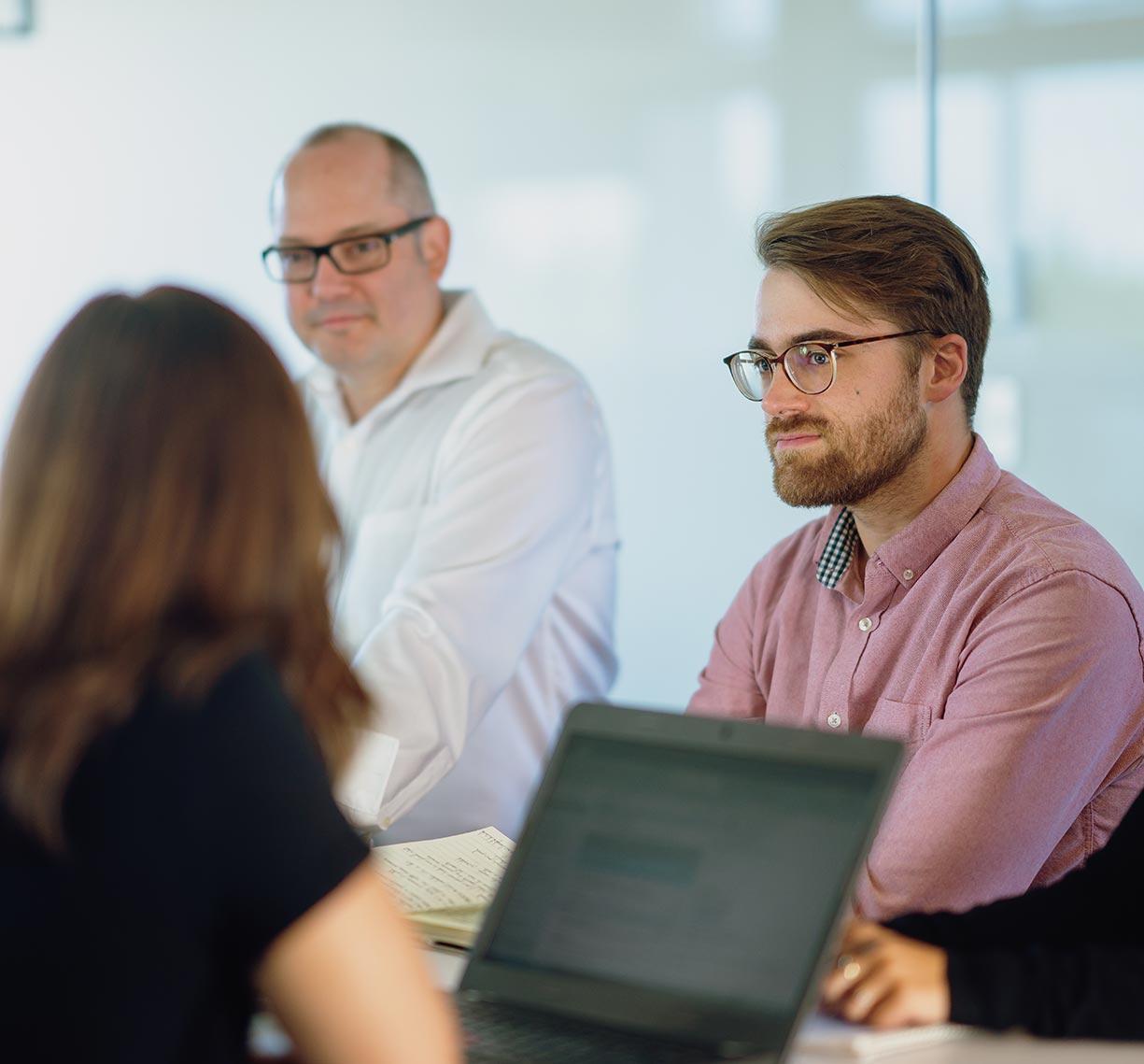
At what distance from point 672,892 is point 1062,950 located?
1.17 feet

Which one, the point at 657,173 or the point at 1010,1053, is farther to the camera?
the point at 657,173

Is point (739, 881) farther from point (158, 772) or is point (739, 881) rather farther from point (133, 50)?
point (133, 50)

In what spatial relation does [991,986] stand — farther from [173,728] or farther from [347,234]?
[347,234]

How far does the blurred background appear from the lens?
2.97 m

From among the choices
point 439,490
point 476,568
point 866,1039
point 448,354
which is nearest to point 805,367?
point 476,568

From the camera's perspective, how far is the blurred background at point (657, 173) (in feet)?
9.75

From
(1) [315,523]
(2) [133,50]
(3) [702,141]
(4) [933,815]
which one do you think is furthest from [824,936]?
(2) [133,50]

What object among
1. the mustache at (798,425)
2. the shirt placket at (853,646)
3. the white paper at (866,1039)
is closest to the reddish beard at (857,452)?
the mustache at (798,425)

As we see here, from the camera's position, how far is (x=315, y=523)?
1.03 m

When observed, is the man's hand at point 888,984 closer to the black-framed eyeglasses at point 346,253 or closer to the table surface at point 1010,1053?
the table surface at point 1010,1053

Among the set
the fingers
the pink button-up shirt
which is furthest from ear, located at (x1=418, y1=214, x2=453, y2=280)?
the fingers

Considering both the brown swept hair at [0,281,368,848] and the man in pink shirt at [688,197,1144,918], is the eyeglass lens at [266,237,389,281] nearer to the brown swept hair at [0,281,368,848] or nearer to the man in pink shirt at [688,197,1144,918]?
the man in pink shirt at [688,197,1144,918]

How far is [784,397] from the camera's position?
208 cm

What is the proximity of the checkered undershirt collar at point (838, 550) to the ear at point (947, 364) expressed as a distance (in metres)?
0.20
